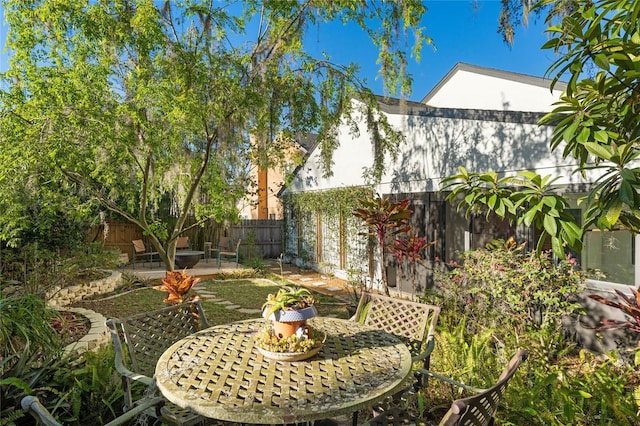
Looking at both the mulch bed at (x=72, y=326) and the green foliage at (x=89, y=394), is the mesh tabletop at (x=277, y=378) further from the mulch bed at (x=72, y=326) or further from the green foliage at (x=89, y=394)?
the mulch bed at (x=72, y=326)

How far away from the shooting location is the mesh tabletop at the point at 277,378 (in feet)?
6.00

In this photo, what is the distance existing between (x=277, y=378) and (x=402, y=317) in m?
1.81

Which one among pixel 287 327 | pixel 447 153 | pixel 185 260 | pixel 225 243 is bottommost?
pixel 185 260

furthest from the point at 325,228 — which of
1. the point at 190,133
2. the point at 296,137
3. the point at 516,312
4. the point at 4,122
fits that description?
the point at 4,122

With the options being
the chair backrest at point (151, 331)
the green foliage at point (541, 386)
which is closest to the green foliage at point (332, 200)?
the green foliage at point (541, 386)

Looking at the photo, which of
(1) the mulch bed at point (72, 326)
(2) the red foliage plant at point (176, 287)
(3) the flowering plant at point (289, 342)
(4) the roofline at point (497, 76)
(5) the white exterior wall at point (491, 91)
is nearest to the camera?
(3) the flowering plant at point (289, 342)

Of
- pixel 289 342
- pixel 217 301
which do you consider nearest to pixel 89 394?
pixel 289 342

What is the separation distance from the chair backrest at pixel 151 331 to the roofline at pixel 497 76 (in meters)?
8.81

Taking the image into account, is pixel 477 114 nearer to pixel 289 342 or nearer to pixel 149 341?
pixel 289 342

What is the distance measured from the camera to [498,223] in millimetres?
6504

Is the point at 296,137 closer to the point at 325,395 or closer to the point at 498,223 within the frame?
the point at 498,223

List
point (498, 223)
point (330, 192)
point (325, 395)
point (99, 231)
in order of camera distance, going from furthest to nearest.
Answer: point (99, 231), point (330, 192), point (498, 223), point (325, 395)

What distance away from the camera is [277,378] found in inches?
83.7

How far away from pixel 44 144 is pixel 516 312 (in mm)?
6900
